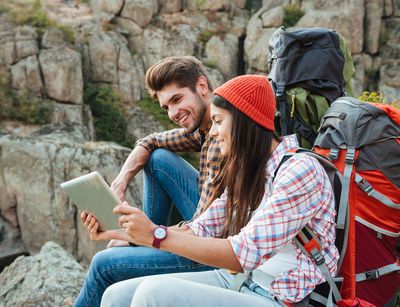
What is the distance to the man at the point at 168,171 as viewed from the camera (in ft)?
8.37

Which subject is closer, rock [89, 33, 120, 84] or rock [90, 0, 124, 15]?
rock [89, 33, 120, 84]

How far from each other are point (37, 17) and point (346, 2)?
45.8 ft

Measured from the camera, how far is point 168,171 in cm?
311

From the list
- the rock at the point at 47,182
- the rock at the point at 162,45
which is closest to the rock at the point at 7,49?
the rock at the point at 47,182

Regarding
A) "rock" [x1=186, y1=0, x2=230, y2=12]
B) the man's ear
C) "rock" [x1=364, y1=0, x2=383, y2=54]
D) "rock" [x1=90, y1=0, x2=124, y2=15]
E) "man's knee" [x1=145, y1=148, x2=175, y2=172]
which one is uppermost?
the man's ear

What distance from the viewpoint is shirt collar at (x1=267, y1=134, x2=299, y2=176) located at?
6.24 ft

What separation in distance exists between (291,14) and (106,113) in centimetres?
995

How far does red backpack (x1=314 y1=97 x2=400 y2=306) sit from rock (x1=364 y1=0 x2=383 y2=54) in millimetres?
22245

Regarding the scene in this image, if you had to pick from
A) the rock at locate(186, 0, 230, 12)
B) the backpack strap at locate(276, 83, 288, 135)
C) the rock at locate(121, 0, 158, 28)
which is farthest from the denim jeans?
the rock at locate(186, 0, 230, 12)

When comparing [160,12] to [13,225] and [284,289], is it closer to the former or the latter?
[13,225]

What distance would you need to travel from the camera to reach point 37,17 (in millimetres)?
20734

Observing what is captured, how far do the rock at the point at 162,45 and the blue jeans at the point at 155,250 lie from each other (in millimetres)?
20708

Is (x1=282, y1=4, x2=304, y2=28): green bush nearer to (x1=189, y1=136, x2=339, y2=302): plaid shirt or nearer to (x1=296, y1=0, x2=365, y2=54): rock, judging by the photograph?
(x1=296, y1=0, x2=365, y2=54): rock

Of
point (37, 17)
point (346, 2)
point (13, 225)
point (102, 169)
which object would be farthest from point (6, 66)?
point (346, 2)
